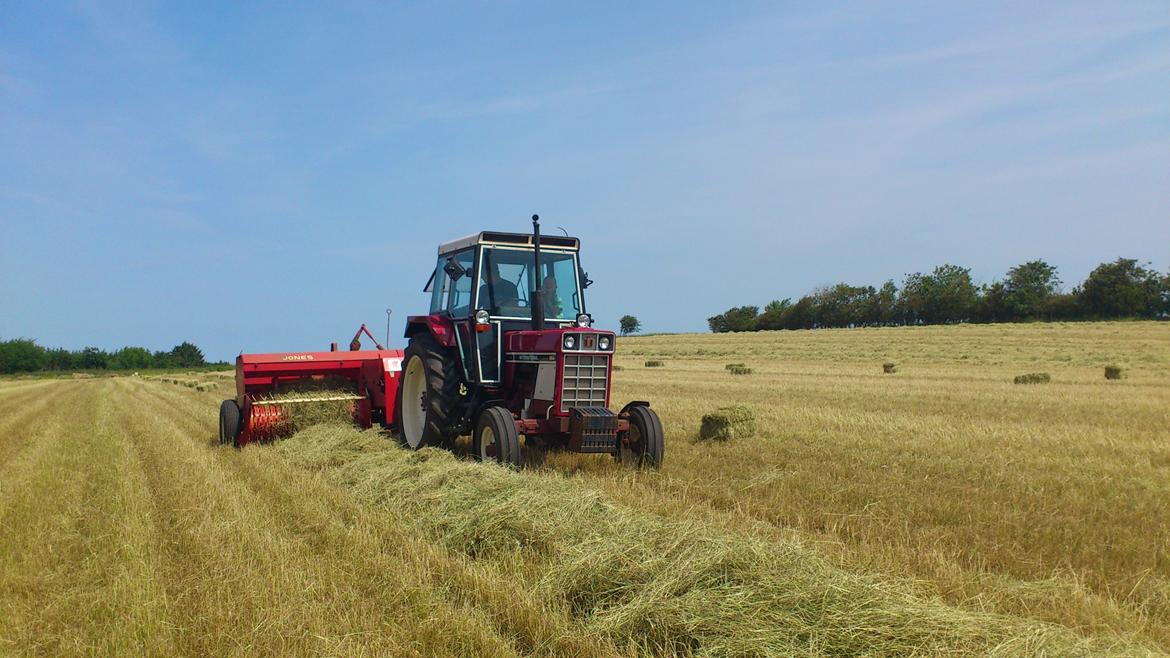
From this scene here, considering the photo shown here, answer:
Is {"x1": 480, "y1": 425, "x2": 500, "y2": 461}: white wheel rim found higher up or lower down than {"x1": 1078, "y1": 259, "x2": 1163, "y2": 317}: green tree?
lower down

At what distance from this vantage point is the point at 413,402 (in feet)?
26.8

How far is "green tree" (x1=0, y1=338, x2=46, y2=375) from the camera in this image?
2307 inches

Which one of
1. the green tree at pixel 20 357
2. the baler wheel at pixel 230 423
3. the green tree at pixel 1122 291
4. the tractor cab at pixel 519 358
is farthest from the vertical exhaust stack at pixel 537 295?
the green tree at pixel 20 357

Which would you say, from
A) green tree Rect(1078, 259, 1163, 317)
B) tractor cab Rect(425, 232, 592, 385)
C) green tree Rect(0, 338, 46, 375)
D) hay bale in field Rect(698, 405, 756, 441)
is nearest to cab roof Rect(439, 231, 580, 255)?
tractor cab Rect(425, 232, 592, 385)

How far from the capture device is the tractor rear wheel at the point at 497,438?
605 cm

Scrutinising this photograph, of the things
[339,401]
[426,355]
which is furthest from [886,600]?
[339,401]

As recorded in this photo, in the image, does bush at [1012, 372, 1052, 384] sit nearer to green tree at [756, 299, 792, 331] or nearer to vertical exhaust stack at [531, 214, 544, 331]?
vertical exhaust stack at [531, 214, 544, 331]

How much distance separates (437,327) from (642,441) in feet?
7.75

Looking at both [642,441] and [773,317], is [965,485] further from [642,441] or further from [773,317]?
[773,317]

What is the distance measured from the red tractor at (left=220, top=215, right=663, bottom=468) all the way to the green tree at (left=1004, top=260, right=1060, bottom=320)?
4650 cm

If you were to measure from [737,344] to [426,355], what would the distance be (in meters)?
29.7

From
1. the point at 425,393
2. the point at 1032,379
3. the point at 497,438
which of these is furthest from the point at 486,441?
the point at 1032,379

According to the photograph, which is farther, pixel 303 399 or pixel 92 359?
pixel 92 359

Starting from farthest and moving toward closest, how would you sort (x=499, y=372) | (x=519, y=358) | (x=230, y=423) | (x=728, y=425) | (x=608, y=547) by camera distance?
(x=230, y=423)
(x=728, y=425)
(x=499, y=372)
(x=519, y=358)
(x=608, y=547)
